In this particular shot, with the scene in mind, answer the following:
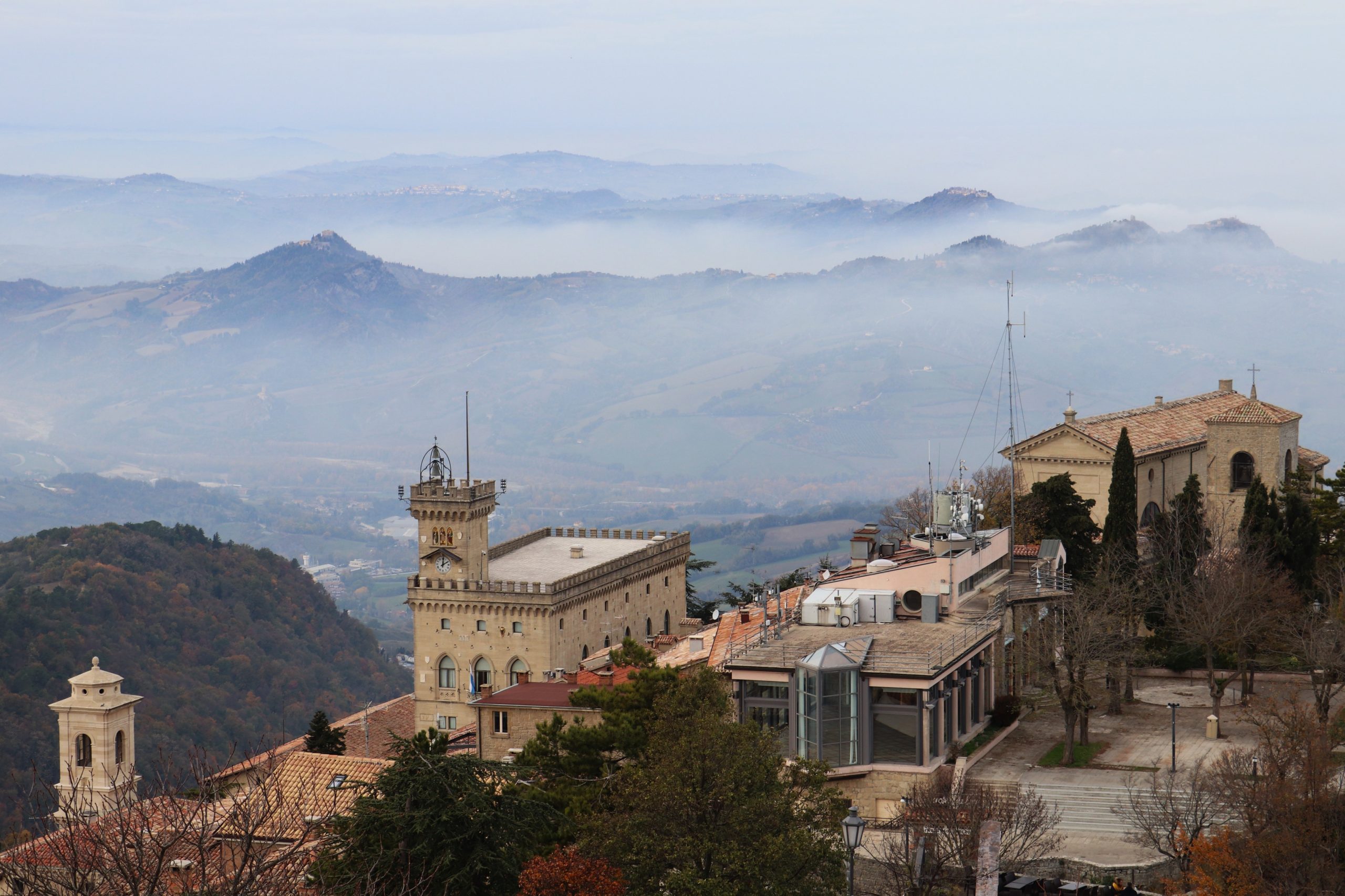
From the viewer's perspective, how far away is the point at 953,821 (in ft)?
141

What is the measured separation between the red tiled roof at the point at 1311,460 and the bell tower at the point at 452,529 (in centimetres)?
4106

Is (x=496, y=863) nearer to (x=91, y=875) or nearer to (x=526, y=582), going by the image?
(x=91, y=875)

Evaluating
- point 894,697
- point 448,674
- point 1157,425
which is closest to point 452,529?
point 448,674

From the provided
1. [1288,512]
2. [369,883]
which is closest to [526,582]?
[1288,512]

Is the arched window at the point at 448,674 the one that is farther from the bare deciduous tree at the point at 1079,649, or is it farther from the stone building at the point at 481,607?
the bare deciduous tree at the point at 1079,649

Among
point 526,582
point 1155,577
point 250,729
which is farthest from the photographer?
point 250,729

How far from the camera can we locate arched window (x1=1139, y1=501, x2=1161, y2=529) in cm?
8031

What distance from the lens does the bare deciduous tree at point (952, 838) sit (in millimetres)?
42594

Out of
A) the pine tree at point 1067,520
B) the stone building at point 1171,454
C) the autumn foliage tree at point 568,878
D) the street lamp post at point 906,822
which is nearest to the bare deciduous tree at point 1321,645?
the pine tree at point 1067,520

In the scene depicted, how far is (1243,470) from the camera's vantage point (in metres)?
83.2

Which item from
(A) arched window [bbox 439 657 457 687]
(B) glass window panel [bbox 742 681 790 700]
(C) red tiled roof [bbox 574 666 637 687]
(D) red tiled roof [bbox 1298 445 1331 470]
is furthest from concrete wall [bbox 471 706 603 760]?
(D) red tiled roof [bbox 1298 445 1331 470]

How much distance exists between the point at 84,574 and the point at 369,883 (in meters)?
154

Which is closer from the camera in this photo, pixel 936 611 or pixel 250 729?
pixel 936 611

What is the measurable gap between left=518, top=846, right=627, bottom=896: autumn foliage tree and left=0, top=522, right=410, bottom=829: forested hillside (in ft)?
327
